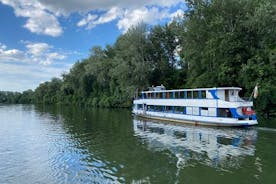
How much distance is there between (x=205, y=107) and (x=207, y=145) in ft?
33.3

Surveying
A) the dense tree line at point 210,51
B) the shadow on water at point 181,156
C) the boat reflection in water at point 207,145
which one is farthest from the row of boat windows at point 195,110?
the dense tree line at point 210,51

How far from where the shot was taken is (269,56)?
32.5 m

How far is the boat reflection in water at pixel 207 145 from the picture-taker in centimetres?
1510

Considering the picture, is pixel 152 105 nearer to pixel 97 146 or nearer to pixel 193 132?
pixel 193 132

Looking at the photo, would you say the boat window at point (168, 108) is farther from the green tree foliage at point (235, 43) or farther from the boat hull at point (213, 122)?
the green tree foliage at point (235, 43)

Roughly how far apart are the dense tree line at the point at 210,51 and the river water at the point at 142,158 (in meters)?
12.4

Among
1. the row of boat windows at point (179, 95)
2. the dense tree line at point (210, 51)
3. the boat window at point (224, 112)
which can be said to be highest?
the dense tree line at point (210, 51)

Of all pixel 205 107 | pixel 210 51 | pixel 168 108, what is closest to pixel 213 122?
pixel 205 107

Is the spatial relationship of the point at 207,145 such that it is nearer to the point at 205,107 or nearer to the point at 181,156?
the point at 181,156

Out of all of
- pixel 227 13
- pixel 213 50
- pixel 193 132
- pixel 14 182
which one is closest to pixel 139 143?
pixel 193 132

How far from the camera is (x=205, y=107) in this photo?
95.3 feet

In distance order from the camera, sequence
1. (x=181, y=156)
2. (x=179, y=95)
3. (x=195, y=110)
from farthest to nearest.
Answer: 1. (x=179, y=95)
2. (x=195, y=110)
3. (x=181, y=156)

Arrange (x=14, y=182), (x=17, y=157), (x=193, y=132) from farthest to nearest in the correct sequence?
(x=193, y=132)
(x=17, y=157)
(x=14, y=182)

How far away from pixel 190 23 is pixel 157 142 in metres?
25.8
